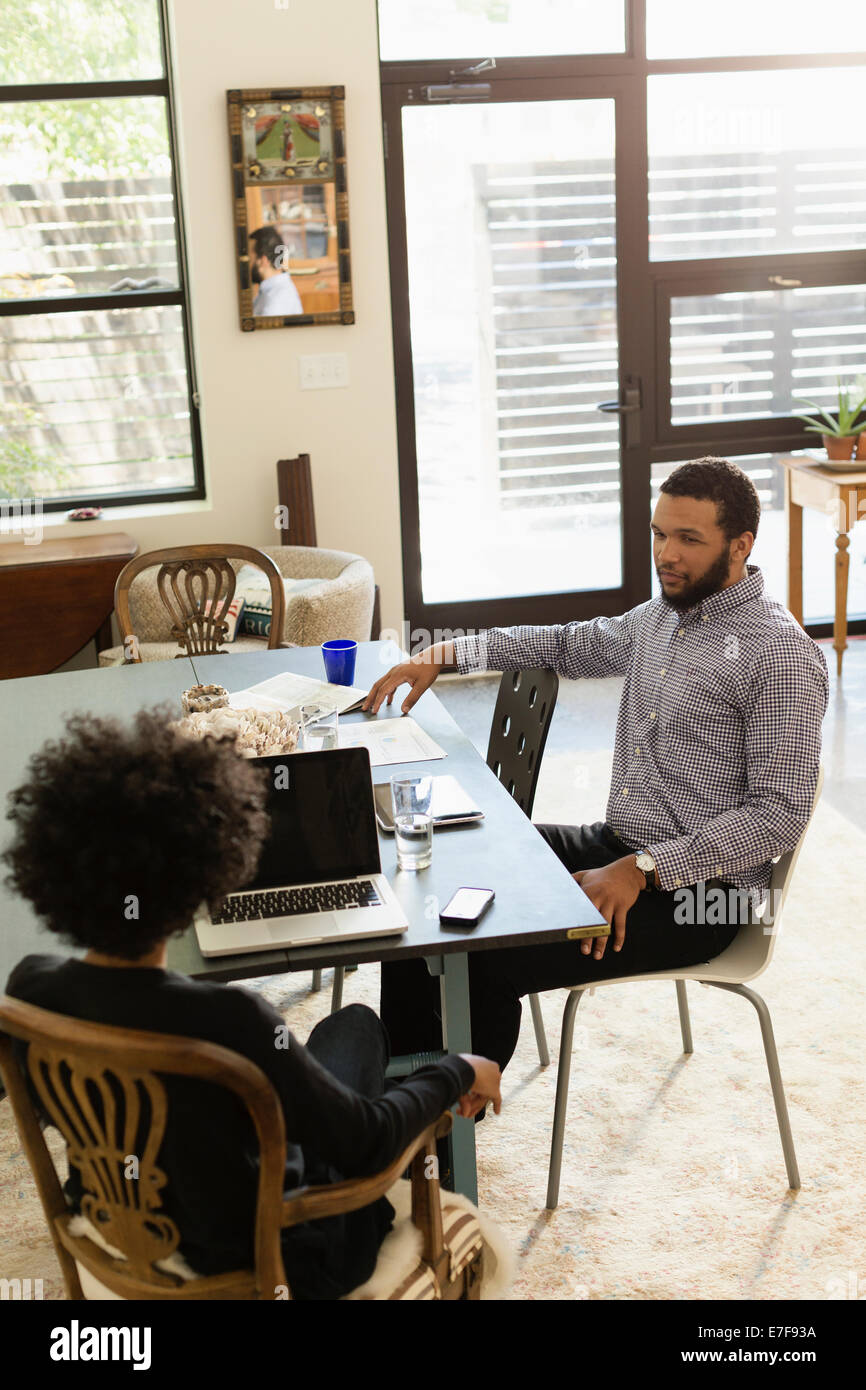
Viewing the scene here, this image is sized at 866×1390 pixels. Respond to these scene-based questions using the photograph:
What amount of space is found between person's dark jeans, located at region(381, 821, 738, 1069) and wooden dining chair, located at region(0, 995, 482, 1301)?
65cm

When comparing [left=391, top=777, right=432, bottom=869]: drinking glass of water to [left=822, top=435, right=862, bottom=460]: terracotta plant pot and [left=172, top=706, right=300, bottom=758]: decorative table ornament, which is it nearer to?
[left=172, top=706, right=300, bottom=758]: decorative table ornament

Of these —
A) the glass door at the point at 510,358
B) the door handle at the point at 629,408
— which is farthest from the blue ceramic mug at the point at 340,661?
the door handle at the point at 629,408

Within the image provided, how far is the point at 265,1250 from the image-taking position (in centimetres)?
138

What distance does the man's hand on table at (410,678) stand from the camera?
8.55 ft

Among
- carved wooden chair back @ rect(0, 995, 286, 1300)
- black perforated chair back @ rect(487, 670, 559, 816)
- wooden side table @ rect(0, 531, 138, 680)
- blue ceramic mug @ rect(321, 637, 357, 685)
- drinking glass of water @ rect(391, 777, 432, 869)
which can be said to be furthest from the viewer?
wooden side table @ rect(0, 531, 138, 680)

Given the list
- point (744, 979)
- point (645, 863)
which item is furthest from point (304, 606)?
point (744, 979)

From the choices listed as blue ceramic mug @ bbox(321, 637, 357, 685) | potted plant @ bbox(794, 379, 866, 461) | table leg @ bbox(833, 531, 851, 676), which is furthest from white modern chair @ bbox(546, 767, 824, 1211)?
potted plant @ bbox(794, 379, 866, 461)

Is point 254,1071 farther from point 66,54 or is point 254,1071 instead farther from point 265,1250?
point 66,54

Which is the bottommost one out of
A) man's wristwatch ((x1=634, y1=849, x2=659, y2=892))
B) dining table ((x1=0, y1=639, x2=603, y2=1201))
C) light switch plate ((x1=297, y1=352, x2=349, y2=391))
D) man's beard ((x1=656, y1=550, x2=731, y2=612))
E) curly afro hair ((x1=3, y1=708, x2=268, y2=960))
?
man's wristwatch ((x1=634, y1=849, x2=659, y2=892))

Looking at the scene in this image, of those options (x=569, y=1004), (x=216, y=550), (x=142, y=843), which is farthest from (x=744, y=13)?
(x=142, y=843)

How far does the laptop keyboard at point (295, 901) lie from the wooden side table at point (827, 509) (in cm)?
328

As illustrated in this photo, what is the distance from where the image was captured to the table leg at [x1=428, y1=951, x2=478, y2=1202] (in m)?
1.86

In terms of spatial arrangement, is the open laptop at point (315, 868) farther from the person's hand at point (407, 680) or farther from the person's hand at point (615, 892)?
the person's hand at point (407, 680)
